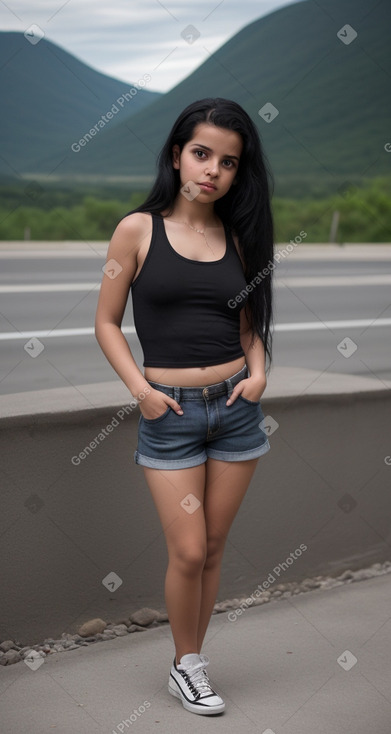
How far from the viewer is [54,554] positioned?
3.25 metres

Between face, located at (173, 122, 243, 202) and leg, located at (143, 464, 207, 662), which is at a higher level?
face, located at (173, 122, 243, 202)

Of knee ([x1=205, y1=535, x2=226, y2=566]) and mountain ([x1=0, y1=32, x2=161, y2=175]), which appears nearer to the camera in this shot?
knee ([x1=205, y1=535, x2=226, y2=566])

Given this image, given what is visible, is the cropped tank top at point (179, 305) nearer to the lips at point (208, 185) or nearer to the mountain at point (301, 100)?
the lips at point (208, 185)

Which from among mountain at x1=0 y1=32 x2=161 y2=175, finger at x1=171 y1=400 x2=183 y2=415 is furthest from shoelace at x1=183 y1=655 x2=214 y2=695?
mountain at x1=0 y1=32 x2=161 y2=175

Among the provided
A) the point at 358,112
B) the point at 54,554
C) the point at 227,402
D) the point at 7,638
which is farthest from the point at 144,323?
the point at 358,112

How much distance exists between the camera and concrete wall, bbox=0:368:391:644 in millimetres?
3164

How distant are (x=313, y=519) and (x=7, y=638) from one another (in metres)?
1.40

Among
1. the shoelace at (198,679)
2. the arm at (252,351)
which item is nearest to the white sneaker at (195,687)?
the shoelace at (198,679)

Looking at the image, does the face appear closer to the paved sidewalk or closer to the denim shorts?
the denim shorts

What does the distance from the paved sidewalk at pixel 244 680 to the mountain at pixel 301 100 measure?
86806 mm

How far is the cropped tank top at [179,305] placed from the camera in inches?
106

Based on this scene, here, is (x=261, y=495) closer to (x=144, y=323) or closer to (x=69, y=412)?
(x=69, y=412)

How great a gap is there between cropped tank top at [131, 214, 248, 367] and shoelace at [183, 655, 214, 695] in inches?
37.1

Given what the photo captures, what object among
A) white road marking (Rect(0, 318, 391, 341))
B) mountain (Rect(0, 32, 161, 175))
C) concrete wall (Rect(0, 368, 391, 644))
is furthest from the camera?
mountain (Rect(0, 32, 161, 175))
